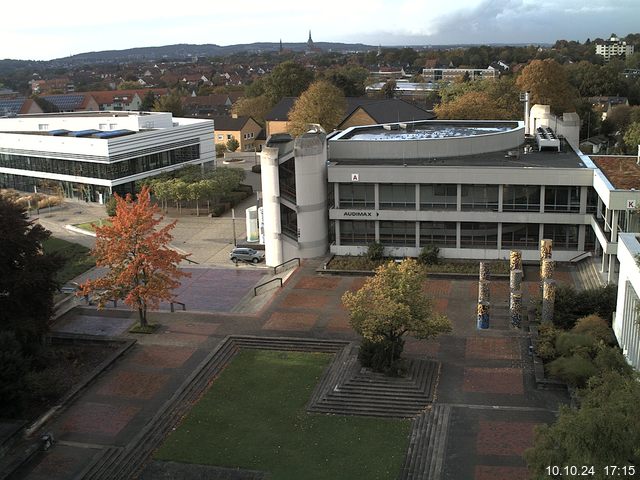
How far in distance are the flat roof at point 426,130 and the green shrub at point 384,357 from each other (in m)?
23.9

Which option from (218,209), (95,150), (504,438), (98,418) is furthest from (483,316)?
(95,150)

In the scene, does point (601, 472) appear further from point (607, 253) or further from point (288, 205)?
point (288, 205)

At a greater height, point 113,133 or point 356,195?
point 113,133

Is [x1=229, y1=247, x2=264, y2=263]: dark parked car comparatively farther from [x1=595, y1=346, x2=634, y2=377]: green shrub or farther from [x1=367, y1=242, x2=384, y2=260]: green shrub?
[x1=595, y1=346, x2=634, y2=377]: green shrub

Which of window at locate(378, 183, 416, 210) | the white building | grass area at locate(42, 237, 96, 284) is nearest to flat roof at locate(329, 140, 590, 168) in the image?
window at locate(378, 183, 416, 210)

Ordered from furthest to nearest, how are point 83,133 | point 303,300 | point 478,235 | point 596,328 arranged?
point 83,133 → point 478,235 → point 303,300 → point 596,328

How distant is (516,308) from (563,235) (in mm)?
12628

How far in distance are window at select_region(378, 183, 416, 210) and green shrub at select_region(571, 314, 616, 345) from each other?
54.9 ft

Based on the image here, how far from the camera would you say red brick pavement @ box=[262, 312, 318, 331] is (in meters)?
37.4

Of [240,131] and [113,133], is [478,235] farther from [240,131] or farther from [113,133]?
[240,131]

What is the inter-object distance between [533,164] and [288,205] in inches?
653

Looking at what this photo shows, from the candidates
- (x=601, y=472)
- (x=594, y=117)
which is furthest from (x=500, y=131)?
(x=594, y=117)

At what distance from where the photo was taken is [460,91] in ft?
300

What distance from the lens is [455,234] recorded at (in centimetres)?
4788
